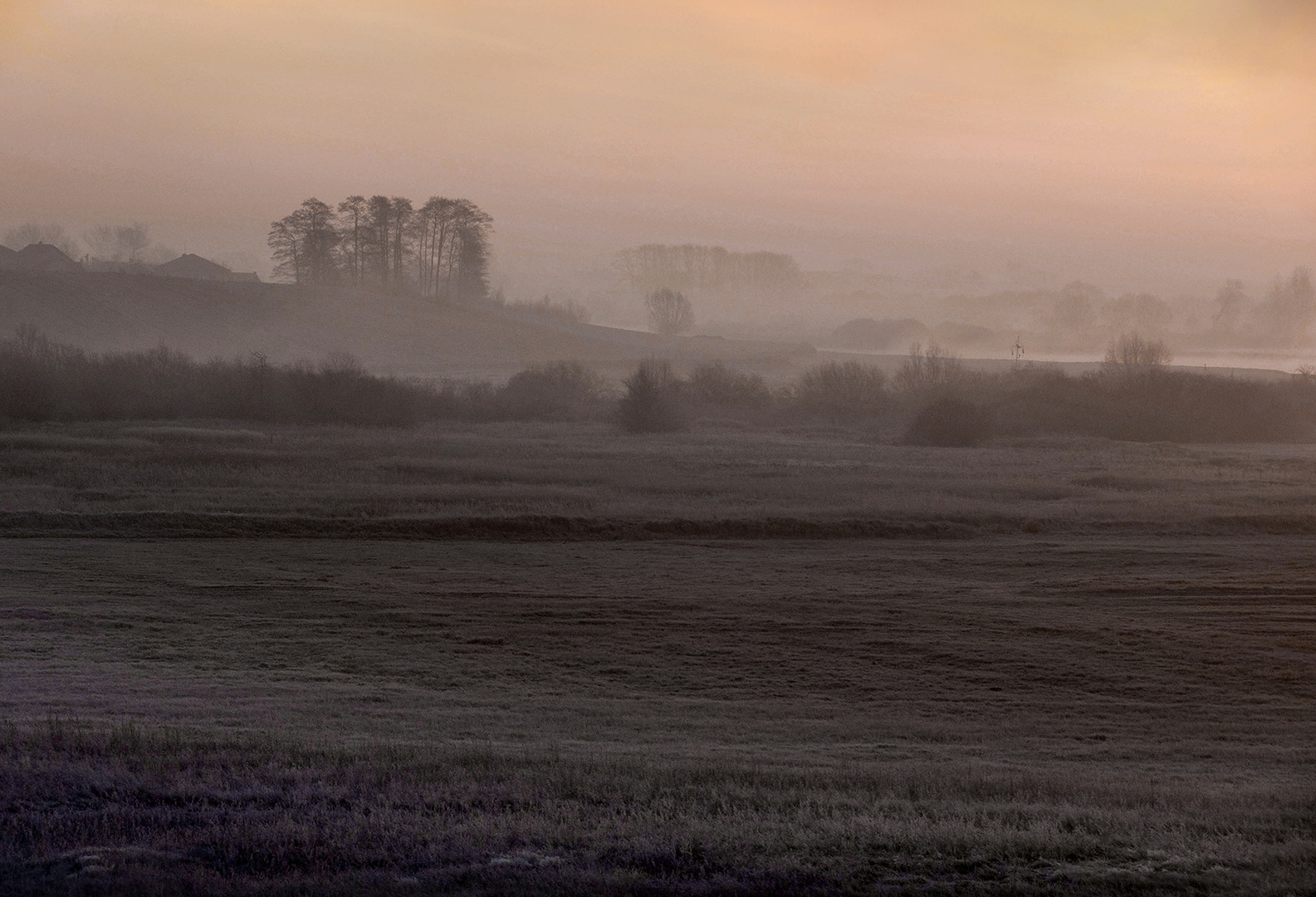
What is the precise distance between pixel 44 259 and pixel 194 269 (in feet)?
55.7

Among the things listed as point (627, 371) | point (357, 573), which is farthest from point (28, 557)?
point (627, 371)

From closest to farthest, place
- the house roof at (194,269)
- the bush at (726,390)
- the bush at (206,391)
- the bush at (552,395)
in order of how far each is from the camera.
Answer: the bush at (206,391), the bush at (552,395), the bush at (726,390), the house roof at (194,269)

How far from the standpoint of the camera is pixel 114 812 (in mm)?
7922

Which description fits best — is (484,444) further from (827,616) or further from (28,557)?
(827,616)

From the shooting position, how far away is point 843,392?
8319cm

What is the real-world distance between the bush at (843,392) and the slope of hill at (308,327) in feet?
85.9

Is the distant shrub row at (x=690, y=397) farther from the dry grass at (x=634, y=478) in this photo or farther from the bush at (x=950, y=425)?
the dry grass at (x=634, y=478)

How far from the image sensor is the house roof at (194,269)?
13225 cm

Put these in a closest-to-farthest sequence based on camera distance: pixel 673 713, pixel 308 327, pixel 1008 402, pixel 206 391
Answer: pixel 673 713, pixel 206 391, pixel 1008 402, pixel 308 327

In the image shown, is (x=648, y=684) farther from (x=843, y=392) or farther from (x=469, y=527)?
(x=843, y=392)

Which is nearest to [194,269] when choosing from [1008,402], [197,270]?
[197,270]

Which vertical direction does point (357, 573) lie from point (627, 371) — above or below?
below

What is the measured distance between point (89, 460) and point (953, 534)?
112 ft

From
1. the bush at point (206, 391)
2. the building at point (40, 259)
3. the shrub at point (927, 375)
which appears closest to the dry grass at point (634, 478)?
the bush at point (206, 391)
